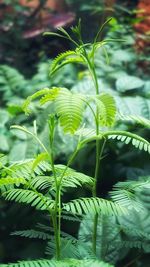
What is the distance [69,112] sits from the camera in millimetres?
801

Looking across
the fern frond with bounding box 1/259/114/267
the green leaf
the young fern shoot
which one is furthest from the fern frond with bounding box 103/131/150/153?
the green leaf

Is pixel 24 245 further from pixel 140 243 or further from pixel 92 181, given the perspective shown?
pixel 92 181

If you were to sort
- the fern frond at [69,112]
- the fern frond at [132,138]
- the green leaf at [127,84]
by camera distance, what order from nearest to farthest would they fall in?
the fern frond at [69,112] < the fern frond at [132,138] < the green leaf at [127,84]

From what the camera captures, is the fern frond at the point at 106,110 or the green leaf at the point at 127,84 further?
the green leaf at the point at 127,84

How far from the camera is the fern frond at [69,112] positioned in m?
0.80

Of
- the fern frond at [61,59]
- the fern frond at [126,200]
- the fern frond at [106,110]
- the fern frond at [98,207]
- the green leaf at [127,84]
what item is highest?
→ the green leaf at [127,84]

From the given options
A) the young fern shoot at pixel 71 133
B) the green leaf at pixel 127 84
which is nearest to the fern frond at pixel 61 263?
the young fern shoot at pixel 71 133

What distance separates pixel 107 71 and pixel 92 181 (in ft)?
5.31

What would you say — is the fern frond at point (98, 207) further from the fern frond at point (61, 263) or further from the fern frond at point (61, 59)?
the fern frond at point (61, 59)

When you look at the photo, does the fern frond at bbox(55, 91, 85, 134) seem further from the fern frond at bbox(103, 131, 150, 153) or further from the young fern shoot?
the fern frond at bbox(103, 131, 150, 153)

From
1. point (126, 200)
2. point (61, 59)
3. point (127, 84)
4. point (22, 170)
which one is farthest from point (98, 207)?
point (127, 84)

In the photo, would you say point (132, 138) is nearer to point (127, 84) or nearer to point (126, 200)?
point (126, 200)

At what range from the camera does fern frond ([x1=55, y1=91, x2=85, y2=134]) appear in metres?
0.80

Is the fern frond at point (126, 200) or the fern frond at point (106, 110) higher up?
the fern frond at point (106, 110)
